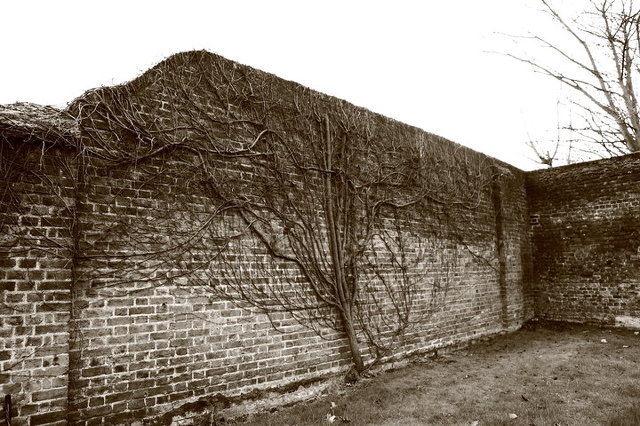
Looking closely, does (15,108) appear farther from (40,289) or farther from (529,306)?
(529,306)

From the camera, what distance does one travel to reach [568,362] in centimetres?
638

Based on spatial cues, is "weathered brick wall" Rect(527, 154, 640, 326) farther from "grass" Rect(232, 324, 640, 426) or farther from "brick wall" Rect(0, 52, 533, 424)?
"brick wall" Rect(0, 52, 533, 424)

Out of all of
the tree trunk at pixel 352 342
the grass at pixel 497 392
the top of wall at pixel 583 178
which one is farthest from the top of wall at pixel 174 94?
the top of wall at pixel 583 178

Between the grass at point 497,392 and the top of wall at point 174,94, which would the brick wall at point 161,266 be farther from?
the grass at point 497,392

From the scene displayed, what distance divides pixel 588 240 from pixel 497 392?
6310 millimetres

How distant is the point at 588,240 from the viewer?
31.8 feet

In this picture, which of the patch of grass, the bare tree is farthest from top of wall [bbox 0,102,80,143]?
the patch of grass

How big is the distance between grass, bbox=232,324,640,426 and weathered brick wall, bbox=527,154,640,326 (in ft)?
7.09

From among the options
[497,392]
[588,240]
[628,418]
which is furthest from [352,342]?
[588,240]

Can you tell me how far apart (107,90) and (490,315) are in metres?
7.91

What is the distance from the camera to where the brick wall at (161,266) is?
3.39 metres

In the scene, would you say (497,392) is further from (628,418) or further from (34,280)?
(34,280)

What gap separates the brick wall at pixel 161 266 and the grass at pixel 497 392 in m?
0.59

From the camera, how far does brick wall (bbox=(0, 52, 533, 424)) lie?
11.1ft
